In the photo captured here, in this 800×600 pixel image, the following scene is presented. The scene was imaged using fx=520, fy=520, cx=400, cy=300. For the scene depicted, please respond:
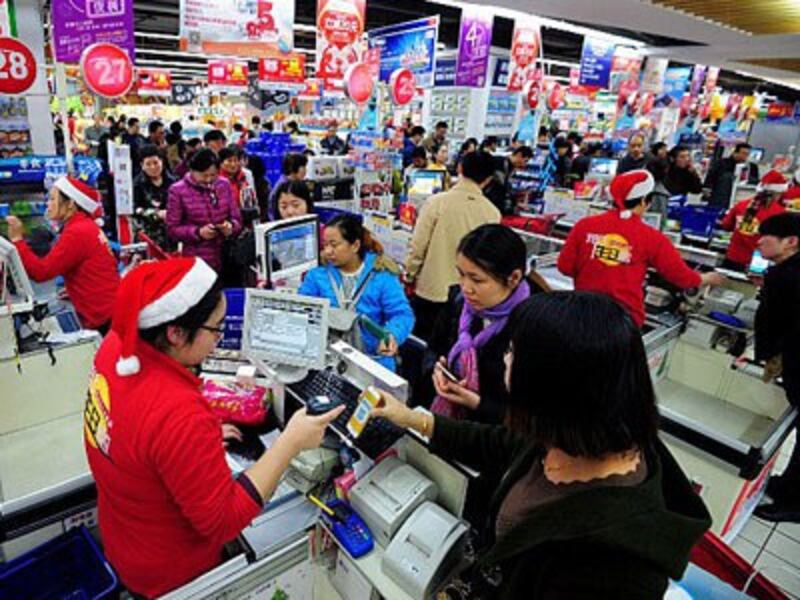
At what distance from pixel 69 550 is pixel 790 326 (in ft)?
12.3

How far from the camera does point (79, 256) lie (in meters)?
3.17

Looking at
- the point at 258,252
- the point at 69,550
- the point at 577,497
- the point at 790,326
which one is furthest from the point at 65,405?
the point at 790,326

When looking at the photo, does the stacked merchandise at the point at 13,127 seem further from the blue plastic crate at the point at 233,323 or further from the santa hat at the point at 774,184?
the santa hat at the point at 774,184

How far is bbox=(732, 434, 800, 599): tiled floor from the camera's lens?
3.01 meters

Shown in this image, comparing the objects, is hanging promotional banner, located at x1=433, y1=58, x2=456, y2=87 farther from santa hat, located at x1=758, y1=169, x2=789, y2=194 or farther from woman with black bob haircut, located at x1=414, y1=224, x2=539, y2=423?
woman with black bob haircut, located at x1=414, y1=224, x2=539, y2=423

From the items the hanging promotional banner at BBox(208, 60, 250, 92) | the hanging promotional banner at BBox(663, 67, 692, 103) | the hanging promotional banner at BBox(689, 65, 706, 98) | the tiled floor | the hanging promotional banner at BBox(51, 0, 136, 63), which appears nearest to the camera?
the tiled floor

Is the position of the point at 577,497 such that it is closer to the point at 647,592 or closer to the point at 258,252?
the point at 647,592

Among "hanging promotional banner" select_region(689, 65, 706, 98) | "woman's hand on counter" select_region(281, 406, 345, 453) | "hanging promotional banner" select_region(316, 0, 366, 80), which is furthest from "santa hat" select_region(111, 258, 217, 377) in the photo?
"hanging promotional banner" select_region(689, 65, 706, 98)

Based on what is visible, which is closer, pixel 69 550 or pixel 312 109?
pixel 69 550

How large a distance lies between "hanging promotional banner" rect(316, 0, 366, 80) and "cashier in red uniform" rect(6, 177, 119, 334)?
526cm

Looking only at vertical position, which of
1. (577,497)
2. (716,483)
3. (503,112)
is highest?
(503,112)

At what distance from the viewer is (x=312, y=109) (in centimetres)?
2480

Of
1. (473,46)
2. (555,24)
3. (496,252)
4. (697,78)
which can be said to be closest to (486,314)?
(496,252)

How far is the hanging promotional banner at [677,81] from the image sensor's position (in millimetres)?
13586
